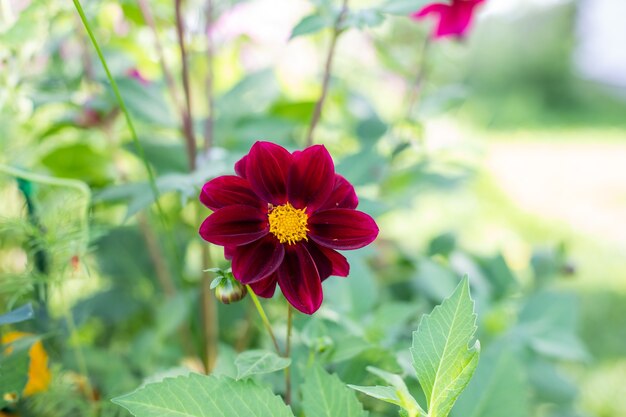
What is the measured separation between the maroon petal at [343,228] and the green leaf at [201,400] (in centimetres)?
11

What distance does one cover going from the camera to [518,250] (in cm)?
173

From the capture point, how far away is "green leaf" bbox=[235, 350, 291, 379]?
41cm

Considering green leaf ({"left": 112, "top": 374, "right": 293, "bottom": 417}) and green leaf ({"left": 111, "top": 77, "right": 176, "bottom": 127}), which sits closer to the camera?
green leaf ({"left": 112, "top": 374, "right": 293, "bottom": 417})

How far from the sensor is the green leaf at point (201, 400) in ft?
1.29

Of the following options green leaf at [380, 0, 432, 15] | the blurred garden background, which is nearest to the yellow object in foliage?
the blurred garden background

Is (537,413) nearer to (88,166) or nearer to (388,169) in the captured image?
(388,169)

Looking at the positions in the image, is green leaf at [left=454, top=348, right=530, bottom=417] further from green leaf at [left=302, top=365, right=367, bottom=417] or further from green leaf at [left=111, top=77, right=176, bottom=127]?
green leaf at [left=111, top=77, right=176, bottom=127]

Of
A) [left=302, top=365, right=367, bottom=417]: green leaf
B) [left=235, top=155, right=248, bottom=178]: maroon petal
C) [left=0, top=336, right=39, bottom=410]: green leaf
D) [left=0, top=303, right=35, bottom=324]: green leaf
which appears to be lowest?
[left=302, top=365, right=367, bottom=417]: green leaf

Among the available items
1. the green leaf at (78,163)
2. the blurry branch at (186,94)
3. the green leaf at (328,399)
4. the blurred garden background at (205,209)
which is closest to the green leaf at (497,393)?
the blurred garden background at (205,209)

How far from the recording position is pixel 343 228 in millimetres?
427

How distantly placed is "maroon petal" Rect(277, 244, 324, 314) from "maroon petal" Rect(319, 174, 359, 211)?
37 mm

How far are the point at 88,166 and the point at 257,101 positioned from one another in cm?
25

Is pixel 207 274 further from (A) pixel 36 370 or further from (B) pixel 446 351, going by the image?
(B) pixel 446 351

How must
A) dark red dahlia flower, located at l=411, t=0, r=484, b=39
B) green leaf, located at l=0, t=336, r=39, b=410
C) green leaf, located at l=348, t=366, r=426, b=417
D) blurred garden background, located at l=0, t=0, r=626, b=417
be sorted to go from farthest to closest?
dark red dahlia flower, located at l=411, t=0, r=484, b=39
blurred garden background, located at l=0, t=0, r=626, b=417
green leaf, located at l=0, t=336, r=39, b=410
green leaf, located at l=348, t=366, r=426, b=417
